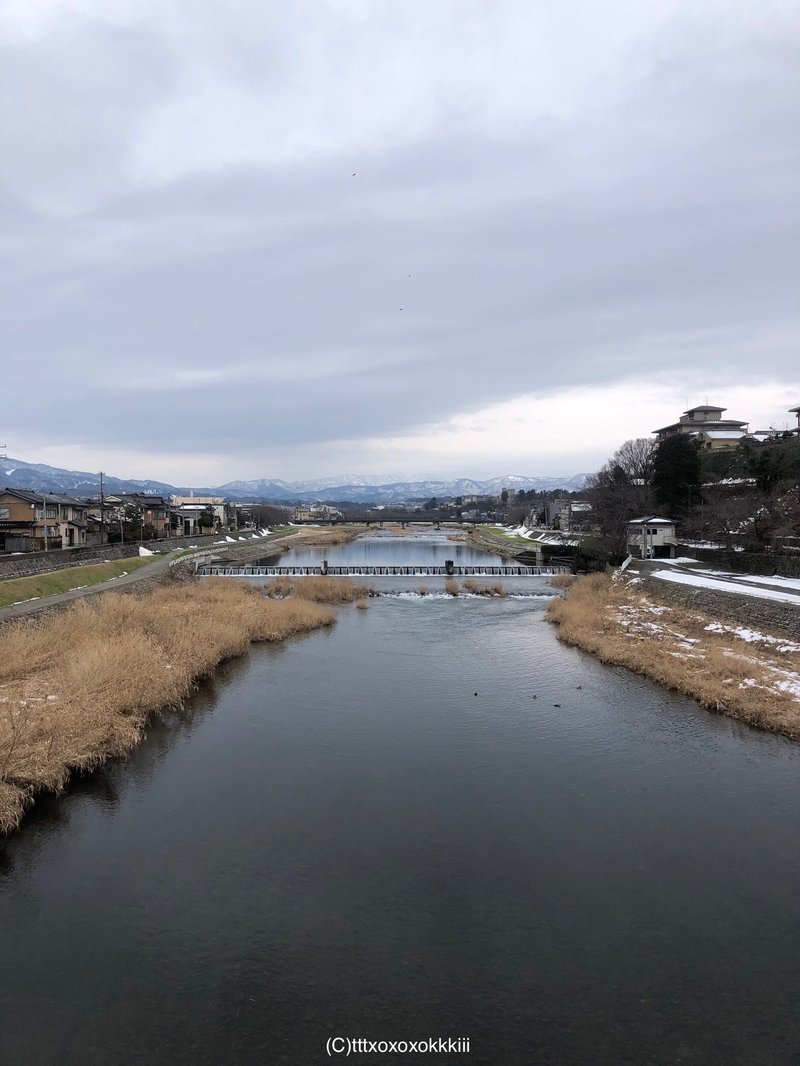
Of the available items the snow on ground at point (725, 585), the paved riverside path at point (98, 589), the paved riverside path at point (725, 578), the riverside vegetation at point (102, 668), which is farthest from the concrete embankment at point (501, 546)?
the riverside vegetation at point (102, 668)

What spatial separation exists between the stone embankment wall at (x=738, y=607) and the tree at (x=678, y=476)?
18.5 meters

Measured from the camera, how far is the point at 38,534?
128 feet

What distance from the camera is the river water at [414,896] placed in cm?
536

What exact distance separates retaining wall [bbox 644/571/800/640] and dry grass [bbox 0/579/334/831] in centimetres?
1387

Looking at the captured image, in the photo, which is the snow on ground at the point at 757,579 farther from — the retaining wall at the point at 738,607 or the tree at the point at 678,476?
the tree at the point at 678,476

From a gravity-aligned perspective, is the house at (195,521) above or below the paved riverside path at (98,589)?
above

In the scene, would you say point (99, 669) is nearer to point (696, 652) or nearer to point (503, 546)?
point (696, 652)

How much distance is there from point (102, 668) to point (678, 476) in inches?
1565

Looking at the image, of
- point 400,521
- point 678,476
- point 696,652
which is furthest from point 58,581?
point 400,521

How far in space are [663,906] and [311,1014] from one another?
157 inches

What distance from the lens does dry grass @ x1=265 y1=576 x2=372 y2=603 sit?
2877 cm

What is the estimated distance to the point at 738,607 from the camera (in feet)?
67.6

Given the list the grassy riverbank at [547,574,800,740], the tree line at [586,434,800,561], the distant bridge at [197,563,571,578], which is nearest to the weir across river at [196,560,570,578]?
the distant bridge at [197,563,571,578]

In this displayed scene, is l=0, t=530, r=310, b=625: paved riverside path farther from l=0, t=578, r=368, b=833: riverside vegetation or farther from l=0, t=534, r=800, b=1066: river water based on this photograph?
l=0, t=534, r=800, b=1066: river water
